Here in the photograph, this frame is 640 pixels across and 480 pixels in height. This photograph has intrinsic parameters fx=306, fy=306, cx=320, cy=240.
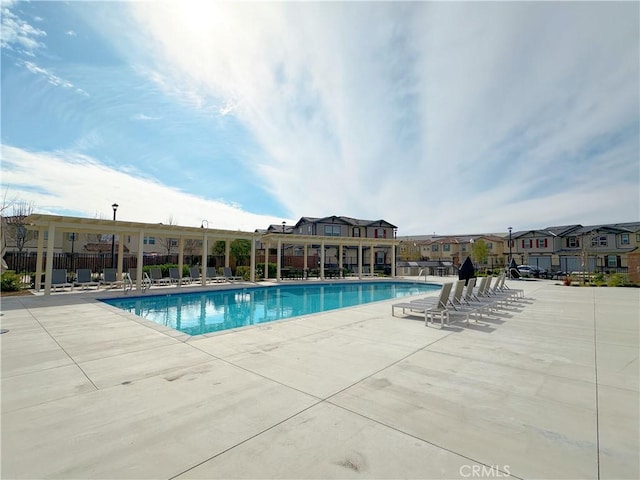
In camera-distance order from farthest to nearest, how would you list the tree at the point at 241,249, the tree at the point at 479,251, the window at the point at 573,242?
the tree at the point at 479,251
the window at the point at 573,242
the tree at the point at 241,249

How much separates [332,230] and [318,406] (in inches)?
Answer: 1421

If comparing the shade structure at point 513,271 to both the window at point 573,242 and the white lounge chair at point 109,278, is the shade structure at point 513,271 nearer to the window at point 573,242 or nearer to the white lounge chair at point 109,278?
the window at point 573,242

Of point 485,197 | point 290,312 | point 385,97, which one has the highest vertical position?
point 385,97

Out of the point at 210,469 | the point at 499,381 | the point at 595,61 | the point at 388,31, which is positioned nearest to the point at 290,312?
the point at 499,381

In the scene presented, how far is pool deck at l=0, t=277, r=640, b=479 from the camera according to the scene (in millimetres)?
2328

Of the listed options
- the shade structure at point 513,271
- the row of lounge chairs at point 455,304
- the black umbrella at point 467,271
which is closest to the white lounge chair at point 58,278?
the row of lounge chairs at point 455,304

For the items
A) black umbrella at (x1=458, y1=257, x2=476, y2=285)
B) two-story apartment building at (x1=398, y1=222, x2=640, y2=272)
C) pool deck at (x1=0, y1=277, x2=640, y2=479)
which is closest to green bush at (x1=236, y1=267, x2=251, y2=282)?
black umbrella at (x1=458, y1=257, x2=476, y2=285)

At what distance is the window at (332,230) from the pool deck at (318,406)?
3247 cm

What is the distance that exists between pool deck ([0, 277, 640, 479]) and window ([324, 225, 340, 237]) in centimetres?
3247

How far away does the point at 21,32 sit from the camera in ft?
25.4

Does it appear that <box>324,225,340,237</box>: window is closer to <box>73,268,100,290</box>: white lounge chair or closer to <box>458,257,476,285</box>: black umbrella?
<box>73,268,100,290</box>: white lounge chair

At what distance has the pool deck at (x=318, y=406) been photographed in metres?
2.33

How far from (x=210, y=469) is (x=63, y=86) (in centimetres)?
1231

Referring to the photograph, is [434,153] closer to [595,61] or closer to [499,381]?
[595,61]
